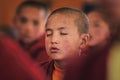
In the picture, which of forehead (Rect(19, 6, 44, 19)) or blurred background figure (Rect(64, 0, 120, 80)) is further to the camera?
forehead (Rect(19, 6, 44, 19))

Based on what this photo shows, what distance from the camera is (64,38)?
1.93ft

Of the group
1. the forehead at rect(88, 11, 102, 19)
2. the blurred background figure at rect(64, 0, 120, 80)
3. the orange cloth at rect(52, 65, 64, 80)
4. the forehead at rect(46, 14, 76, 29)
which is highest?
the forehead at rect(88, 11, 102, 19)

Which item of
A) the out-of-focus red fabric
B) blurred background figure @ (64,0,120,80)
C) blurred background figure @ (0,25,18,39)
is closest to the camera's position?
the out-of-focus red fabric

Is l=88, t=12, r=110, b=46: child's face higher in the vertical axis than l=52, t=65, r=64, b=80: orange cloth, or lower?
higher

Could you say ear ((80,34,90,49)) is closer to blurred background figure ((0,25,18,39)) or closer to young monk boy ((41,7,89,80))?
young monk boy ((41,7,89,80))

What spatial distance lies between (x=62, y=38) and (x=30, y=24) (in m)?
0.09

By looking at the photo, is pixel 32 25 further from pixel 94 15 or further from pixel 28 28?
pixel 94 15

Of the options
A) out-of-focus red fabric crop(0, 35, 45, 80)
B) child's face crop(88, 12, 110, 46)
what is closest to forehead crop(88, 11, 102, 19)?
child's face crop(88, 12, 110, 46)

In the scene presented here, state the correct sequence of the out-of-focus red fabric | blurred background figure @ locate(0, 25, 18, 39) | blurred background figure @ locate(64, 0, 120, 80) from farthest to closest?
blurred background figure @ locate(0, 25, 18, 39)
blurred background figure @ locate(64, 0, 120, 80)
the out-of-focus red fabric

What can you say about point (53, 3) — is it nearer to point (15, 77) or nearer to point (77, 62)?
point (77, 62)

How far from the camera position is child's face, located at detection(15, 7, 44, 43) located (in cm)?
63

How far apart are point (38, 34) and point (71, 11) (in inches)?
4.0

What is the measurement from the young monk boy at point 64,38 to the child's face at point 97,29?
12 millimetres

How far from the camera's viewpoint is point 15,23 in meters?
0.64
